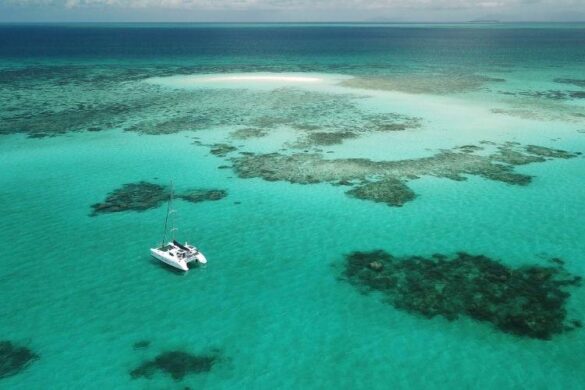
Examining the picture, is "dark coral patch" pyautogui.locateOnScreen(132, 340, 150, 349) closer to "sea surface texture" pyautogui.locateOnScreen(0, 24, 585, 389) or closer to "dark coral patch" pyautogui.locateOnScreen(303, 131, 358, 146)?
"sea surface texture" pyautogui.locateOnScreen(0, 24, 585, 389)

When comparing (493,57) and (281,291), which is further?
(493,57)

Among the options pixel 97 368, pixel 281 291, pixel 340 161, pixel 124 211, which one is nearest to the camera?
pixel 97 368

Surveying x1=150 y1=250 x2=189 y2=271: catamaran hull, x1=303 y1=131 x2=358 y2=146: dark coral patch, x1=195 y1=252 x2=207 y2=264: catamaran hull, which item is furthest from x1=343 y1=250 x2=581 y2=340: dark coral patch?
x1=303 y1=131 x2=358 y2=146: dark coral patch

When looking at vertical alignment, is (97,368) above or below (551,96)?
below

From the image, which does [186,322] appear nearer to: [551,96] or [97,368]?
[97,368]

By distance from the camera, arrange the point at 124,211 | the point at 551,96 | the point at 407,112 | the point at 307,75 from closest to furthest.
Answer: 1. the point at 124,211
2. the point at 407,112
3. the point at 551,96
4. the point at 307,75

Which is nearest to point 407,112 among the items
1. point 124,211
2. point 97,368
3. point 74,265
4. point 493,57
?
point 124,211

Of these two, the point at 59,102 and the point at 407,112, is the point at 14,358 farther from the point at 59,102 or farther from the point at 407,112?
the point at 59,102
